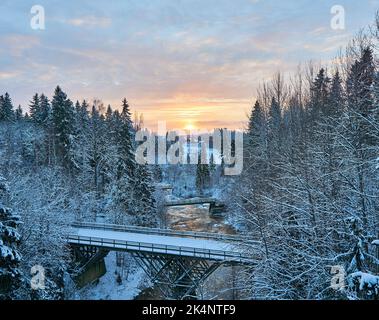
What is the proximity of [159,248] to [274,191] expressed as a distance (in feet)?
28.1

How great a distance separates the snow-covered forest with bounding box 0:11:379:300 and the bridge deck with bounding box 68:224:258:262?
142 centimetres

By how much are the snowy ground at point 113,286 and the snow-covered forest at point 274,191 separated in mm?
1336

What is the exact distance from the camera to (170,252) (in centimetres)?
2075

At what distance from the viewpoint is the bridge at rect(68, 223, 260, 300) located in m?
19.5

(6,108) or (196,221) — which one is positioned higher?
(6,108)

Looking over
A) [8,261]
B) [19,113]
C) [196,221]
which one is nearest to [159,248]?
[8,261]

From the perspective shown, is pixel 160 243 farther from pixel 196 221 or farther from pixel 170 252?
pixel 196 221

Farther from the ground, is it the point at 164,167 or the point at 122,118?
the point at 122,118

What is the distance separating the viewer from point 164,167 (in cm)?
9750

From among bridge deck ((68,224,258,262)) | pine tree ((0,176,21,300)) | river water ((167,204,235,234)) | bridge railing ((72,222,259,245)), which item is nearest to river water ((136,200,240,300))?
river water ((167,204,235,234))

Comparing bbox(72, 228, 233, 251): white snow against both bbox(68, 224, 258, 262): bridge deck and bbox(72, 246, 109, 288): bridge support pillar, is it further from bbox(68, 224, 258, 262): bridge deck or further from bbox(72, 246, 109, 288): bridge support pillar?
bbox(72, 246, 109, 288): bridge support pillar
